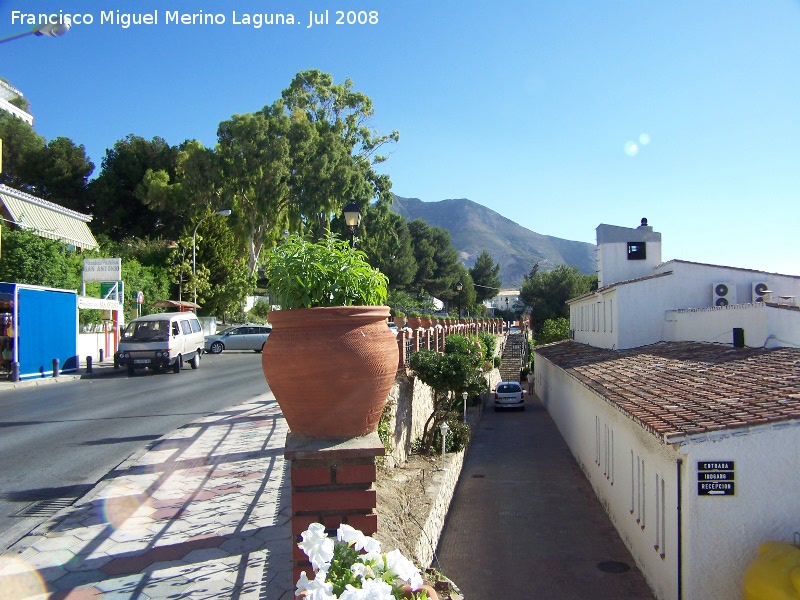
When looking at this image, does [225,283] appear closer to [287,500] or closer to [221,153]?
[221,153]

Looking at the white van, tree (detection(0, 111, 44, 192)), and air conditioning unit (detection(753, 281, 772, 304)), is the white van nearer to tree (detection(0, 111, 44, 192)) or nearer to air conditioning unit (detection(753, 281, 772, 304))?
air conditioning unit (detection(753, 281, 772, 304))

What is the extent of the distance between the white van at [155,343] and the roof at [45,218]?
304 inches

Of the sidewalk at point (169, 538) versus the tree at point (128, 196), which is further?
the tree at point (128, 196)

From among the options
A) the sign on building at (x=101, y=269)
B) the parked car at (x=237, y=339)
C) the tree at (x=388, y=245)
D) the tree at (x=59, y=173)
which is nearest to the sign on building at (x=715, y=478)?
the sign on building at (x=101, y=269)

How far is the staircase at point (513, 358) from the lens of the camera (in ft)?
161

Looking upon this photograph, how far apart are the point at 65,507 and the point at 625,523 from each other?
29.6 ft

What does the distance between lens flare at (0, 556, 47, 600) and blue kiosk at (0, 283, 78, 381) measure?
16520mm

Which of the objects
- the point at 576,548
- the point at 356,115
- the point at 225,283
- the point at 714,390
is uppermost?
the point at 356,115

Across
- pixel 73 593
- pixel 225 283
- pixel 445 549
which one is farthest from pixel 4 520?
pixel 225 283

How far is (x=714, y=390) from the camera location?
32.4 ft

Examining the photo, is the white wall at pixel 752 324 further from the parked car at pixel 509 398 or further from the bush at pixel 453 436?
the parked car at pixel 509 398

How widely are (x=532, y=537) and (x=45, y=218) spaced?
28115 millimetres

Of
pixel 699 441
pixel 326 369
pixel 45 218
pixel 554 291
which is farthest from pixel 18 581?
pixel 554 291

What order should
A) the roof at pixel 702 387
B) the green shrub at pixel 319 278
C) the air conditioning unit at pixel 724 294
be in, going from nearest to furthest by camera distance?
the green shrub at pixel 319 278
the roof at pixel 702 387
the air conditioning unit at pixel 724 294
